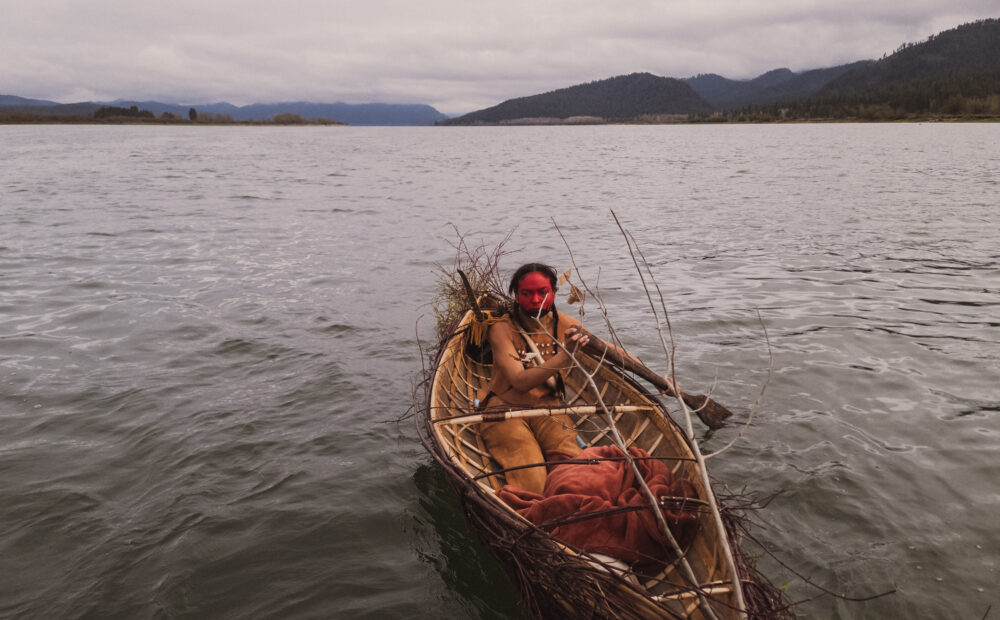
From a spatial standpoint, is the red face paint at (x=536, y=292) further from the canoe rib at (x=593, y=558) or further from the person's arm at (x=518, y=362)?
the canoe rib at (x=593, y=558)

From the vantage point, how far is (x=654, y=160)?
49062 mm

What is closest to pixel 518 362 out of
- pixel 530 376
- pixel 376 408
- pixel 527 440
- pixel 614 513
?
pixel 530 376

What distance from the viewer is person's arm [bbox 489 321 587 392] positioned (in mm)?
5137

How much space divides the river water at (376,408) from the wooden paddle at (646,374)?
1.24 feet

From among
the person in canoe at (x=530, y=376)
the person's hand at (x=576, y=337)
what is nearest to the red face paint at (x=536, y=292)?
the person in canoe at (x=530, y=376)

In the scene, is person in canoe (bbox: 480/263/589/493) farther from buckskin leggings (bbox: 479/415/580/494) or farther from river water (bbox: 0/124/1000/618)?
river water (bbox: 0/124/1000/618)

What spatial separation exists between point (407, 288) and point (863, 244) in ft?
41.2

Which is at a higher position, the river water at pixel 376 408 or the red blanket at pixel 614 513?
the red blanket at pixel 614 513

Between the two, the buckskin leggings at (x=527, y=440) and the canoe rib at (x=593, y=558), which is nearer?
the canoe rib at (x=593, y=558)

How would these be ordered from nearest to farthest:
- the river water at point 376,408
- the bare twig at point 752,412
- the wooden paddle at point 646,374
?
the bare twig at point 752,412 < the river water at point 376,408 < the wooden paddle at point 646,374

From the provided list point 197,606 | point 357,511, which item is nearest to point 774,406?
point 357,511

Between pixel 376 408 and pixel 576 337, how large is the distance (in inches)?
136

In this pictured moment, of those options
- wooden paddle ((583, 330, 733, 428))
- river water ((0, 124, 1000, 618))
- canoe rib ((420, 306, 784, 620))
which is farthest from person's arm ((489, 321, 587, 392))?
river water ((0, 124, 1000, 618))

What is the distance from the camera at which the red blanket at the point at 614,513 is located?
3.61 metres
